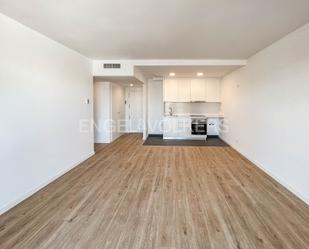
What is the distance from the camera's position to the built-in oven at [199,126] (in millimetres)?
8555

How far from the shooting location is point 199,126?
8570 mm

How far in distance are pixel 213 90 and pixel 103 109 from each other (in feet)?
14.5

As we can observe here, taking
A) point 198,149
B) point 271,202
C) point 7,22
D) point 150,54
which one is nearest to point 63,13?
point 7,22

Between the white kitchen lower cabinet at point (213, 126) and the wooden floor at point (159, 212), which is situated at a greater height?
the white kitchen lower cabinet at point (213, 126)

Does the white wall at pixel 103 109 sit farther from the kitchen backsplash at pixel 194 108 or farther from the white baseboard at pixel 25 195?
the white baseboard at pixel 25 195

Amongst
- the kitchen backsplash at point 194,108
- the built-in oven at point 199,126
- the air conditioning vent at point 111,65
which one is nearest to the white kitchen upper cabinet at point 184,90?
the kitchen backsplash at point 194,108

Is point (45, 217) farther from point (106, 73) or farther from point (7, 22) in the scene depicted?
point (106, 73)

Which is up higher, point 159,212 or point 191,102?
point 191,102

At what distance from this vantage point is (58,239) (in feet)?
7.70

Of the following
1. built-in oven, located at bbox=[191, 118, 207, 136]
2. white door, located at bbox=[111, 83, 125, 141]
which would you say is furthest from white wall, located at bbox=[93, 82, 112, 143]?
built-in oven, located at bbox=[191, 118, 207, 136]

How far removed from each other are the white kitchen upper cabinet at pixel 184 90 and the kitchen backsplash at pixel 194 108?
1.74 ft

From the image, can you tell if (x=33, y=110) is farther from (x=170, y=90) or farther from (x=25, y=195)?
(x=170, y=90)

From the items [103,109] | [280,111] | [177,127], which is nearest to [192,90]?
[177,127]

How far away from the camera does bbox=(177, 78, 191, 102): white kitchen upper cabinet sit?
8922 mm
